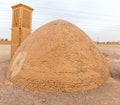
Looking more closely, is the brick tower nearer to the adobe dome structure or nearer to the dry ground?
the adobe dome structure

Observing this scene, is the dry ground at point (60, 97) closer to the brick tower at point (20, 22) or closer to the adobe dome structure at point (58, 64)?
the adobe dome structure at point (58, 64)

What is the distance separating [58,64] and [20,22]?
7391 mm

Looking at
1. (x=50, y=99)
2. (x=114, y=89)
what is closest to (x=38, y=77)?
(x=50, y=99)

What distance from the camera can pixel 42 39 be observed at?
7.29 meters

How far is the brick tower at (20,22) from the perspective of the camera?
12328 millimetres

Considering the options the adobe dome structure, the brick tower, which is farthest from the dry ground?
the brick tower

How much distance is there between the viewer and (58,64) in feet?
20.8

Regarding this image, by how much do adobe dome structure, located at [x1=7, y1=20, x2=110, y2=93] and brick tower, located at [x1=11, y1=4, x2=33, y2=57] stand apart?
17.4ft

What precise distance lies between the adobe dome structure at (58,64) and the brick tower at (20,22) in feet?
17.4

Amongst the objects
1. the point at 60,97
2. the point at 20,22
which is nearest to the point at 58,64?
the point at 60,97

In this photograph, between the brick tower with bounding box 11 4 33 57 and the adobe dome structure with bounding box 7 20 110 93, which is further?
the brick tower with bounding box 11 4 33 57

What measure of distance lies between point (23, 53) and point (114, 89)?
4.50 m

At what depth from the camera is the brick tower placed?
40.4 ft

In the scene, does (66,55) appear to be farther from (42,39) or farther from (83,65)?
(42,39)
